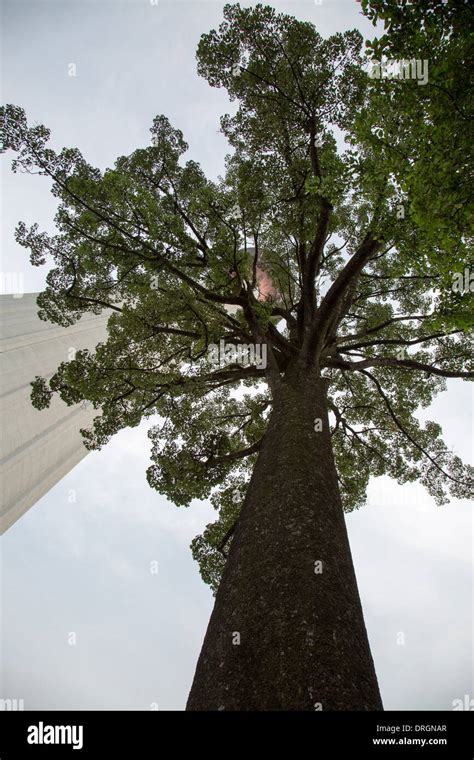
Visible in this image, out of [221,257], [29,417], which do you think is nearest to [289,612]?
[221,257]

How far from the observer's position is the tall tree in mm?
3789

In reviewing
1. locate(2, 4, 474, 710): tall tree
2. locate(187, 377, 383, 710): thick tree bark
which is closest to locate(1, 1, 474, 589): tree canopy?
locate(2, 4, 474, 710): tall tree

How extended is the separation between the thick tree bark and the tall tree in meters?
0.02

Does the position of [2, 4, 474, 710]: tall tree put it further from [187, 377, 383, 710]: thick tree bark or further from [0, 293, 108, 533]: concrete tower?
[0, 293, 108, 533]: concrete tower

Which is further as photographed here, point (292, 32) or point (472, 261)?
point (292, 32)

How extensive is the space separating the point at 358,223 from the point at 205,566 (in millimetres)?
9612

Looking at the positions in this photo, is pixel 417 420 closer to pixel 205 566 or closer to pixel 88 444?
pixel 205 566

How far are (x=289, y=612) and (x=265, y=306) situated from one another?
5799 millimetres

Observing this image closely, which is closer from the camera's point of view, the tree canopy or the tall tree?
the tall tree

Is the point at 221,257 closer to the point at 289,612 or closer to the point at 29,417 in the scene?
the point at 289,612

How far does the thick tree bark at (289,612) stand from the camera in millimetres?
2484

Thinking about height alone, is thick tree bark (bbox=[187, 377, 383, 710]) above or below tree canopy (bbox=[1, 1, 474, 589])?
below

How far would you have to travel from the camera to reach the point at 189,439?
329 inches
